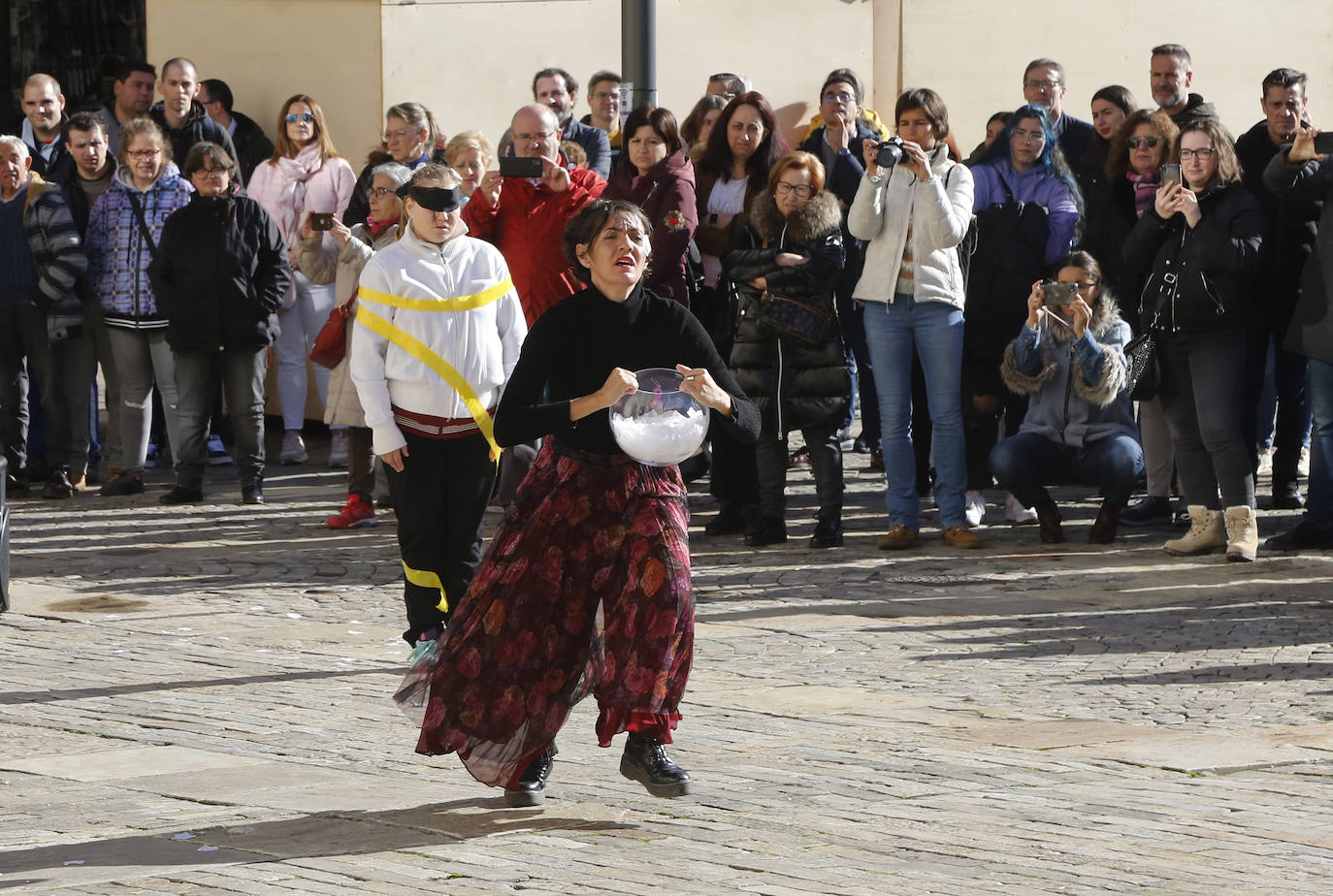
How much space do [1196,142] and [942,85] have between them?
23.0ft

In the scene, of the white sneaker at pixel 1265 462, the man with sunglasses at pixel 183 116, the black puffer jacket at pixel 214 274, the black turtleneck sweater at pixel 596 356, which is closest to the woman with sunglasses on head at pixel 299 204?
the man with sunglasses at pixel 183 116

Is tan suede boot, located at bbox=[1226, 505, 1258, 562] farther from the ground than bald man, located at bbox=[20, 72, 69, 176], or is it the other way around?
bald man, located at bbox=[20, 72, 69, 176]

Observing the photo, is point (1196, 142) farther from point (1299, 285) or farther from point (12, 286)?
point (12, 286)

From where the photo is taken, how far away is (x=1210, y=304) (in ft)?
35.7

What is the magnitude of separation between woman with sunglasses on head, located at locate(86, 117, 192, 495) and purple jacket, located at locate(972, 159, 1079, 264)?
5.05m

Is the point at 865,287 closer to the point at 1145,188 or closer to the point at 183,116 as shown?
the point at 1145,188

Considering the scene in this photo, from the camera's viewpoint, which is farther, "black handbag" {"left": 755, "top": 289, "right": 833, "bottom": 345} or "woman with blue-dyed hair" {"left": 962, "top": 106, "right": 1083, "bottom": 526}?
"woman with blue-dyed hair" {"left": 962, "top": 106, "right": 1083, "bottom": 526}

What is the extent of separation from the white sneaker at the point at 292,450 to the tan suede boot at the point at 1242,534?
6911mm

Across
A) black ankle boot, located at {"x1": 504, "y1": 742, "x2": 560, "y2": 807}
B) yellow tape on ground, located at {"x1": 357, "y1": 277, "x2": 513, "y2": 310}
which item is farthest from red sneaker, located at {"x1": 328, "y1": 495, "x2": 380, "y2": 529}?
black ankle boot, located at {"x1": 504, "y1": 742, "x2": 560, "y2": 807}

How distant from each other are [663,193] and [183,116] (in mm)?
4783

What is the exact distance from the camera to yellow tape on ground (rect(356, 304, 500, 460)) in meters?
8.12

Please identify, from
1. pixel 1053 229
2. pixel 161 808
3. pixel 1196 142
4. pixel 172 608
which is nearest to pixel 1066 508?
pixel 1053 229

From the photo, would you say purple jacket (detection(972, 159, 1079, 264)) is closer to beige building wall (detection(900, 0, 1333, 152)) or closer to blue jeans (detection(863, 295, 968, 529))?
blue jeans (detection(863, 295, 968, 529))

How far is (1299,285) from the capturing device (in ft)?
37.9
